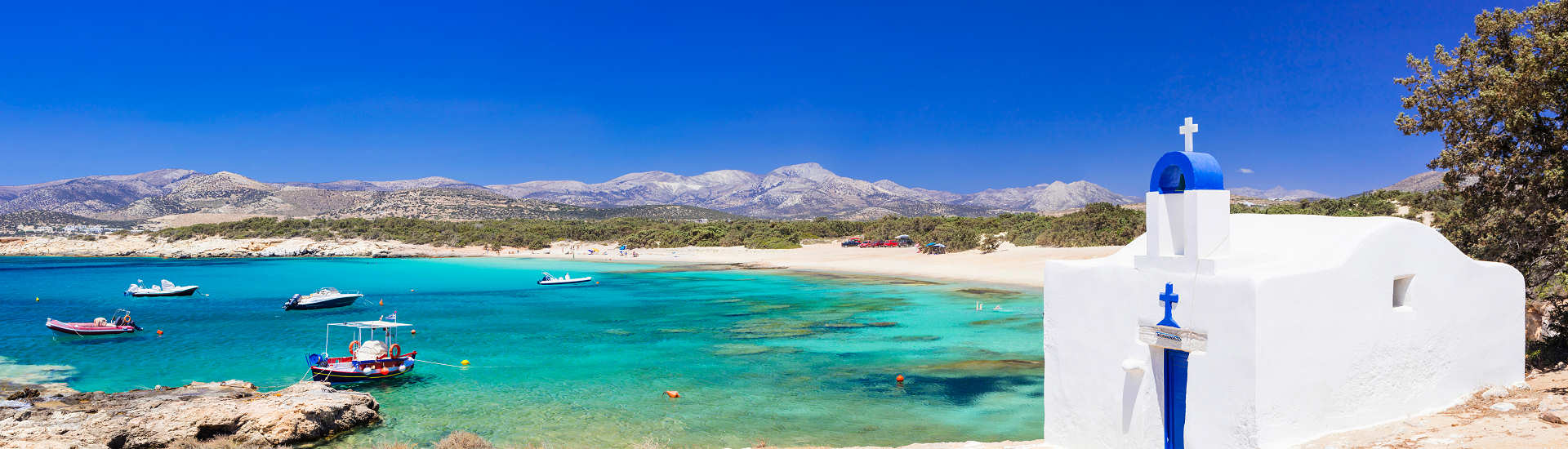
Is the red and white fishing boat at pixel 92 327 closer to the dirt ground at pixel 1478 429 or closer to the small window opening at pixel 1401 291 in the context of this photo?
the dirt ground at pixel 1478 429

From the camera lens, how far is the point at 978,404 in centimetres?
1467

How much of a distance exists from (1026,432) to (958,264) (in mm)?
36387

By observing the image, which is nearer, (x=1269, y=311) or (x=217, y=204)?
(x=1269, y=311)

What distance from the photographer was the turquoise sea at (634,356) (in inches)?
540

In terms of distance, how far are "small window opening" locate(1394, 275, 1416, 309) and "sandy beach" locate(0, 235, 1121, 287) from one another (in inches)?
1183

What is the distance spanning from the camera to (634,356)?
68.7 ft

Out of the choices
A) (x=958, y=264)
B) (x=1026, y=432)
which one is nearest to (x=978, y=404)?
(x=1026, y=432)

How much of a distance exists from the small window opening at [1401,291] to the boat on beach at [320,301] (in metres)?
37.4

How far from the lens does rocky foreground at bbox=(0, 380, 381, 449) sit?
11.4 meters

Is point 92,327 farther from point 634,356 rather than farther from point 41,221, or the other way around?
point 41,221

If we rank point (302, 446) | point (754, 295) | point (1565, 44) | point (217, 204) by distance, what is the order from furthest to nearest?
point (217, 204)
point (754, 295)
point (302, 446)
point (1565, 44)

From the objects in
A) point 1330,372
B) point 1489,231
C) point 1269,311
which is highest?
point 1489,231

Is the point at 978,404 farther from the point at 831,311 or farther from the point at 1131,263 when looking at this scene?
the point at 831,311

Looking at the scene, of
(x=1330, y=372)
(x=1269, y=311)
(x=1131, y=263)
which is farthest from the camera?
(x=1131, y=263)
